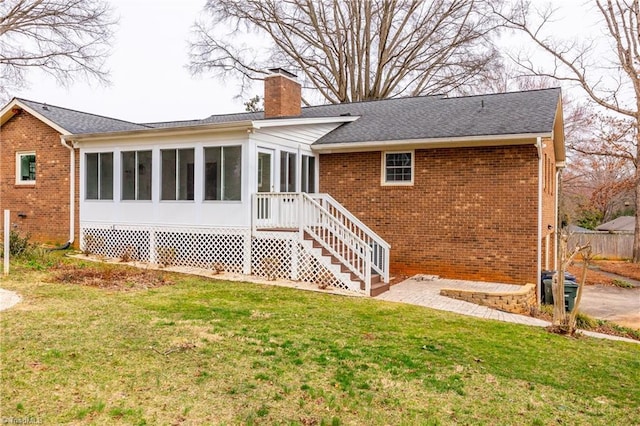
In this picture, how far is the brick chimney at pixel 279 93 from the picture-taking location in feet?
48.5

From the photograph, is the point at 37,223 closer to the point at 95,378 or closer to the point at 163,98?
the point at 95,378

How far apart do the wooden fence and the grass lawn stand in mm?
22820

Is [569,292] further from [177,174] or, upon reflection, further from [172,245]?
[177,174]

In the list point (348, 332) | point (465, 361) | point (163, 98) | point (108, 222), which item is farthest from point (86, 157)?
point (163, 98)

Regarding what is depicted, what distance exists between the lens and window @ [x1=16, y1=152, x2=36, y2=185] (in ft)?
47.5

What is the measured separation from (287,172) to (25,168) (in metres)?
8.55

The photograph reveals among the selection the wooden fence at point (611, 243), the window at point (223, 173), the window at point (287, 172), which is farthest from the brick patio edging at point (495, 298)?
the wooden fence at point (611, 243)

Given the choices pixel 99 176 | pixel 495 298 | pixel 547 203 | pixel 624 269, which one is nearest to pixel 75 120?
pixel 99 176

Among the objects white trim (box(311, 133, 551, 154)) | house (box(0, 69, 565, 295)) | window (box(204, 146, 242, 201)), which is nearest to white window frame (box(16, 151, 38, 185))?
house (box(0, 69, 565, 295))

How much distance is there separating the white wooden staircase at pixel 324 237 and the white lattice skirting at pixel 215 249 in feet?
0.44

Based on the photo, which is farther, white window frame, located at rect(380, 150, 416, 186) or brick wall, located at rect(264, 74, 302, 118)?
brick wall, located at rect(264, 74, 302, 118)

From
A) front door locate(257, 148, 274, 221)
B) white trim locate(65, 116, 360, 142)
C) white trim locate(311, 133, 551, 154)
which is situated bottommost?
front door locate(257, 148, 274, 221)

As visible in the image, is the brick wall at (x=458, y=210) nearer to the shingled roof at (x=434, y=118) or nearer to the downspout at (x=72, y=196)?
the shingled roof at (x=434, y=118)

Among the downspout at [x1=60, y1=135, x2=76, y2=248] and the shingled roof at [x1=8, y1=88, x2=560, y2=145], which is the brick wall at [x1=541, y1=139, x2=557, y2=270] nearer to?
the shingled roof at [x1=8, y1=88, x2=560, y2=145]
